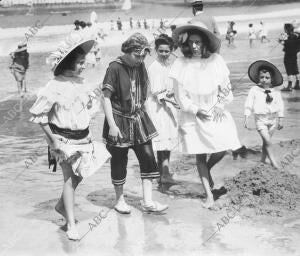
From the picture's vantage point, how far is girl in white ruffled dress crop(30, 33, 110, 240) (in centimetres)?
479

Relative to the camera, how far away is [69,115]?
4887 mm

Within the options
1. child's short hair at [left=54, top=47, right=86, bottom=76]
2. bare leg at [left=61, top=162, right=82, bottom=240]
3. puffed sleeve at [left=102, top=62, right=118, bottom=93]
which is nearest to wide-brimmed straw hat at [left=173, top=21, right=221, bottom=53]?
puffed sleeve at [left=102, top=62, right=118, bottom=93]

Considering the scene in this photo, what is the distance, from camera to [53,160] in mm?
5078

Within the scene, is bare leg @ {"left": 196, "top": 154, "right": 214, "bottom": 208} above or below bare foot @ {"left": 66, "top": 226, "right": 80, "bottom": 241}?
above

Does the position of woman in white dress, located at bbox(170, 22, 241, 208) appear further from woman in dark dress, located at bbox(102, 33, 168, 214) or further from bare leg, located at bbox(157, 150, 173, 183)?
bare leg, located at bbox(157, 150, 173, 183)

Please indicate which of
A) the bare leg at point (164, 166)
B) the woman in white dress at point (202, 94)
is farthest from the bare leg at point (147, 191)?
the bare leg at point (164, 166)

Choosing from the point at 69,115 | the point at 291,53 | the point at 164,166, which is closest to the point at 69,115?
the point at 69,115

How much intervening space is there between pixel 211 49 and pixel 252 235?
189cm

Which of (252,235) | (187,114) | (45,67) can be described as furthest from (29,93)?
(252,235)

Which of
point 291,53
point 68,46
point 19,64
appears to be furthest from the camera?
point 19,64

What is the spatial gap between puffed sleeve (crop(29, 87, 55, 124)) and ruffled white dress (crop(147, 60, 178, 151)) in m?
1.83

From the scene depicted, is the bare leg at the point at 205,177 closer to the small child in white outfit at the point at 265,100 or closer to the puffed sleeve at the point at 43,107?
the small child in white outfit at the point at 265,100

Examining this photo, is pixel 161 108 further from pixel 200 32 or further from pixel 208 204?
pixel 208 204

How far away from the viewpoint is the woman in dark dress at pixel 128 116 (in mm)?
5371
